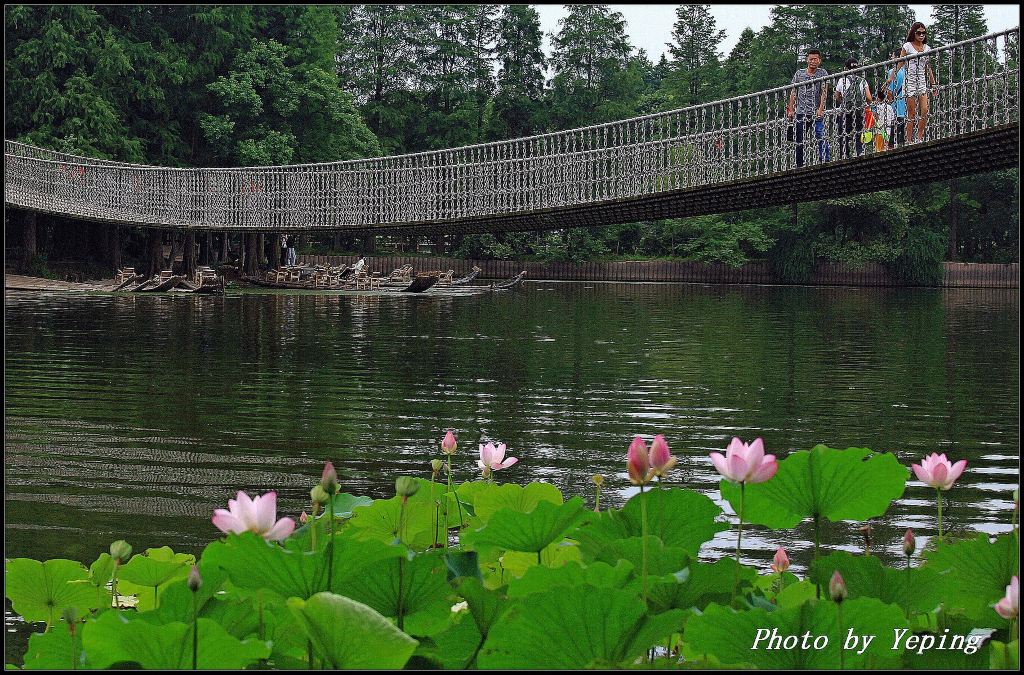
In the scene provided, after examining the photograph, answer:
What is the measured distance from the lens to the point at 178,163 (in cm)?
4094

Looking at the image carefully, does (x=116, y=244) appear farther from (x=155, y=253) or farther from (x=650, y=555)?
(x=650, y=555)

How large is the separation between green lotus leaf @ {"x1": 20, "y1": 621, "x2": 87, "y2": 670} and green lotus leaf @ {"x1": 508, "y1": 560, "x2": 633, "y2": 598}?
30.6 inches

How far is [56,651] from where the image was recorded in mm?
2188

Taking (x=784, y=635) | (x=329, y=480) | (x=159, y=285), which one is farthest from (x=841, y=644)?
(x=159, y=285)

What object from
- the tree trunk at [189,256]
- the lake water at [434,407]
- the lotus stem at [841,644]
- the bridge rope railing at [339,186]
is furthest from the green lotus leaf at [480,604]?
the tree trunk at [189,256]

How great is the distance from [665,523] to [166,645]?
1144 millimetres

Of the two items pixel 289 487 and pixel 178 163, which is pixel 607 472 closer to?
pixel 289 487

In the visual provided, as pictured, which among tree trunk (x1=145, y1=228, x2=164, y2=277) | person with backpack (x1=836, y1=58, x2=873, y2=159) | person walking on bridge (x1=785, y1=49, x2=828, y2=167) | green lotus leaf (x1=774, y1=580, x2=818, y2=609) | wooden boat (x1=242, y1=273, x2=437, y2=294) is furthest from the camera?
tree trunk (x1=145, y1=228, x2=164, y2=277)

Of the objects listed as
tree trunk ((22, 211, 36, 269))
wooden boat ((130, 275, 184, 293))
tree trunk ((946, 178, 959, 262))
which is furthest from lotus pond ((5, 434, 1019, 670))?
tree trunk ((946, 178, 959, 262))

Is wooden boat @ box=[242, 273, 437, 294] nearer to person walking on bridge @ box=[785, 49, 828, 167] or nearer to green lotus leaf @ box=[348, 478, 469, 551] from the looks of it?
person walking on bridge @ box=[785, 49, 828, 167]

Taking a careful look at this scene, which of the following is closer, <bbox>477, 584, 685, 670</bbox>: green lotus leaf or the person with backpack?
<bbox>477, 584, 685, 670</bbox>: green lotus leaf

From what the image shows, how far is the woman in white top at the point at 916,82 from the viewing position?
47.9 ft

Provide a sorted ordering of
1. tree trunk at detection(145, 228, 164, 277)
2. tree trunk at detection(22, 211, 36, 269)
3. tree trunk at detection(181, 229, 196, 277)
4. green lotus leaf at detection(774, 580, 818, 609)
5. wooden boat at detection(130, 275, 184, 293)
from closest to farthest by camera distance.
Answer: green lotus leaf at detection(774, 580, 818, 609) → wooden boat at detection(130, 275, 184, 293) → tree trunk at detection(22, 211, 36, 269) → tree trunk at detection(181, 229, 196, 277) → tree trunk at detection(145, 228, 164, 277)

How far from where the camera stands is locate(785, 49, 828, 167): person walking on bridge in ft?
55.8
